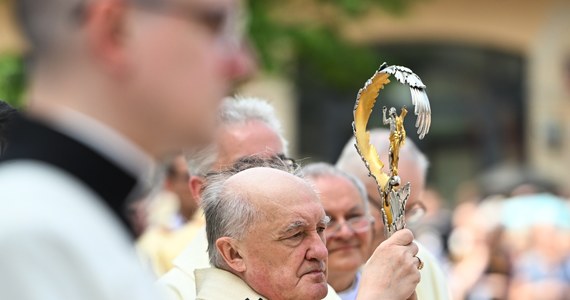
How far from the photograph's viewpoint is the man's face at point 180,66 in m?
1.84

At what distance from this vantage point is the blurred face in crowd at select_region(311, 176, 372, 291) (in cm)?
479

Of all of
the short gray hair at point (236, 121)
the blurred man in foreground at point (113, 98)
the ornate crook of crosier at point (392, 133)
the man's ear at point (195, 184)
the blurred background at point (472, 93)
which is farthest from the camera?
the blurred background at point (472, 93)

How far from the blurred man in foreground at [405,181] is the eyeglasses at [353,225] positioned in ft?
0.70

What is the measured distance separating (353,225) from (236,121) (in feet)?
1.81

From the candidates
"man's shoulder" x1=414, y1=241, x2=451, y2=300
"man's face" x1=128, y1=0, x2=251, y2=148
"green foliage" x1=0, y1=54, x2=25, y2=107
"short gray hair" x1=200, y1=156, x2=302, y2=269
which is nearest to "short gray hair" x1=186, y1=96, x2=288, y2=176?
"man's shoulder" x1=414, y1=241, x2=451, y2=300

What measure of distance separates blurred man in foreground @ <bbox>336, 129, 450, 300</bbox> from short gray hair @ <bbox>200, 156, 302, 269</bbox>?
1.23 m

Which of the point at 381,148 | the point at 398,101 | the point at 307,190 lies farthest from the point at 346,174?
the point at 398,101

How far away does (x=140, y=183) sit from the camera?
1900 millimetres

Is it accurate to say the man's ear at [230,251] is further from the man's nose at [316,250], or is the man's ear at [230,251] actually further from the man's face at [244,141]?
the man's face at [244,141]

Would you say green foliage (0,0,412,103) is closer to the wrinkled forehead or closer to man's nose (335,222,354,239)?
man's nose (335,222,354,239)

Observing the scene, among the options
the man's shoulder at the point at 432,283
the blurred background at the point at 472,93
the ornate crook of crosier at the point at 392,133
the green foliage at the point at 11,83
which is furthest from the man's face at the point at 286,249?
the blurred background at the point at 472,93

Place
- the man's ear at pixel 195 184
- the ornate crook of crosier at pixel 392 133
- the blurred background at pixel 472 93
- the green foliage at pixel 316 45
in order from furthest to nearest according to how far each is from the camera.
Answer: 1. the blurred background at pixel 472 93
2. the green foliage at pixel 316 45
3. the man's ear at pixel 195 184
4. the ornate crook of crosier at pixel 392 133

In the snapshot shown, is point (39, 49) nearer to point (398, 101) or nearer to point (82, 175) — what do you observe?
point (82, 175)

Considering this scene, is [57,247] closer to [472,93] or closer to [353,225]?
[353,225]
